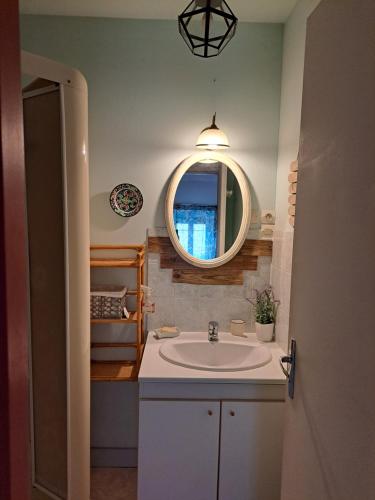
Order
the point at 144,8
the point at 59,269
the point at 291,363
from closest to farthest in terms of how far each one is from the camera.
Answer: the point at 291,363 < the point at 59,269 < the point at 144,8

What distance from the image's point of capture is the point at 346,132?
776mm

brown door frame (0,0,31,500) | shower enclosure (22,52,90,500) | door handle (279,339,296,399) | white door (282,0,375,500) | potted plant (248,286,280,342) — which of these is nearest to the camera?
brown door frame (0,0,31,500)

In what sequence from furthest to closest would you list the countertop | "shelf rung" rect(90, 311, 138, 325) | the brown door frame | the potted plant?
the potted plant, "shelf rung" rect(90, 311, 138, 325), the countertop, the brown door frame

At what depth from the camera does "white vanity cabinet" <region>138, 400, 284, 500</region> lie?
60.4 inches

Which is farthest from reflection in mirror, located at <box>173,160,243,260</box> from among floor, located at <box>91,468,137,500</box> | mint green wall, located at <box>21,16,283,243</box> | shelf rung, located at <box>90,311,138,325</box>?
floor, located at <box>91,468,137,500</box>

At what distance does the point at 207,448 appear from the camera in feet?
5.09

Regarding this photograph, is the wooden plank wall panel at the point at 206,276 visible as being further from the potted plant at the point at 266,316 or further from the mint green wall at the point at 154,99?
the mint green wall at the point at 154,99

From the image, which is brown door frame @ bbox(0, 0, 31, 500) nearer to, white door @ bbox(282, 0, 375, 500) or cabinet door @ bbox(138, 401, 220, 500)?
white door @ bbox(282, 0, 375, 500)

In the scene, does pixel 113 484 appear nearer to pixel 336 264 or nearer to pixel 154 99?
pixel 336 264

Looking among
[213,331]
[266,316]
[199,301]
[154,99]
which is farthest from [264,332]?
[154,99]

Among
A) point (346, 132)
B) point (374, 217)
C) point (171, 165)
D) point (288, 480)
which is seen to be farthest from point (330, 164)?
point (171, 165)

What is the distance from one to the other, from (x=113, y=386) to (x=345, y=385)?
1562 millimetres

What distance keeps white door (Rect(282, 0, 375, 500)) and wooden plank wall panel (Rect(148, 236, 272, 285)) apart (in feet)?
2.86

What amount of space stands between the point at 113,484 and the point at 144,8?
99.2 inches
